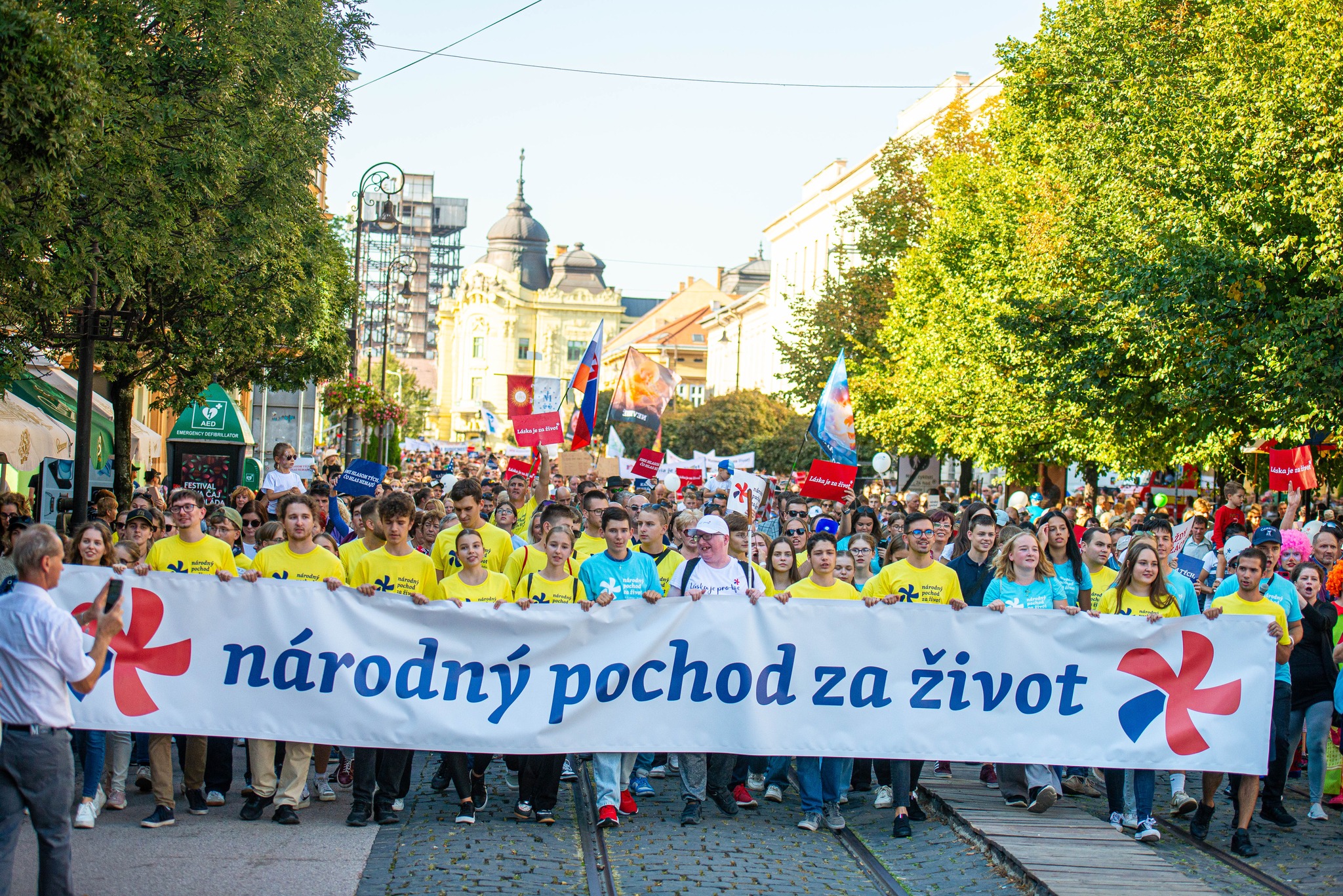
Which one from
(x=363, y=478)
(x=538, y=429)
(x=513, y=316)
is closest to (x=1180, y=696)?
(x=363, y=478)

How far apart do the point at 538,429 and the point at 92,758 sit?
13.6 metres

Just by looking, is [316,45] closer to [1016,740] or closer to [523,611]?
[523,611]

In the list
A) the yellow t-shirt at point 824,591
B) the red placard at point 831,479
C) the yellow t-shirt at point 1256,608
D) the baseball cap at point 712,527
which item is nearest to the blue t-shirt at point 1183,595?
the yellow t-shirt at point 1256,608

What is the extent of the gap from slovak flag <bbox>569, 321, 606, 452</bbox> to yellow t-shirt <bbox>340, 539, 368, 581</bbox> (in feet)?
36.2

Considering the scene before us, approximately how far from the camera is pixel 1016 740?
8578 mm

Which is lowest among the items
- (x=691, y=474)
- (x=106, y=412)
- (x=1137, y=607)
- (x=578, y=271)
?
(x=1137, y=607)

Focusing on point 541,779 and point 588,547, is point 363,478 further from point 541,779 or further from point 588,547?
point 541,779

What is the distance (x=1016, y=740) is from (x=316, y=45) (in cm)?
977

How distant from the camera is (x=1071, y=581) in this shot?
9188mm

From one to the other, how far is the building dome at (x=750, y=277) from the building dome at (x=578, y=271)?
4444 cm

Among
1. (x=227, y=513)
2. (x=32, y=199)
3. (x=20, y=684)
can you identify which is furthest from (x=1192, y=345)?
(x=20, y=684)

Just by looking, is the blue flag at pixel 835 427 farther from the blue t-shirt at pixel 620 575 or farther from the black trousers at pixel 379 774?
the black trousers at pixel 379 774

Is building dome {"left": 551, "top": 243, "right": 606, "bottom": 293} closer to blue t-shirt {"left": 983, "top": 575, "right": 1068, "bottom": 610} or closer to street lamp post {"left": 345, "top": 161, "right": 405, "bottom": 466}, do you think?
street lamp post {"left": 345, "top": 161, "right": 405, "bottom": 466}

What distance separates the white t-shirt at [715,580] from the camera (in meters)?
8.89
